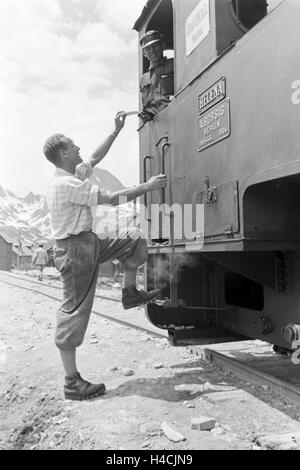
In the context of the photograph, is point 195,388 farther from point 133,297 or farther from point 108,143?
point 108,143

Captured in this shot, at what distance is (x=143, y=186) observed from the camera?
3.60 m

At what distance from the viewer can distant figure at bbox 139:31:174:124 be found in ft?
15.3

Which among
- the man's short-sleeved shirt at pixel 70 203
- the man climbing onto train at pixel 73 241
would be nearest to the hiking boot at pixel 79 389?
the man climbing onto train at pixel 73 241

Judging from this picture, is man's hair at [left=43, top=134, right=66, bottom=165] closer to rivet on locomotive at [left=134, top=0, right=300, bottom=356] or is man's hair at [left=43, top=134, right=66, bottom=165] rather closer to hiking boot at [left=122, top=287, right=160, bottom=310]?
rivet on locomotive at [left=134, top=0, right=300, bottom=356]

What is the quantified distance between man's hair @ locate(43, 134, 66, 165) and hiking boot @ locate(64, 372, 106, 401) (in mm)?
1786

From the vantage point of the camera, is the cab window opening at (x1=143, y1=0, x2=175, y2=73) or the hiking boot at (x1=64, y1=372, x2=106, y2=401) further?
the cab window opening at (x1=143, y1=0, x2=175, y2=73)

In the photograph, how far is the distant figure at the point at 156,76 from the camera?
4.68 metres

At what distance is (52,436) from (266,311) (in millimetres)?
1915

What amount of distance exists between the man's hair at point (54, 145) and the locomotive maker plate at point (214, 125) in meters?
1.10

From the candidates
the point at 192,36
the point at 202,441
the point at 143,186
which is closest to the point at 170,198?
the point at 143,186

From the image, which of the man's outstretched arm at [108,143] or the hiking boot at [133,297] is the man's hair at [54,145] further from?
the hiking boot at [133,297]

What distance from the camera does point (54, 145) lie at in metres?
3.68

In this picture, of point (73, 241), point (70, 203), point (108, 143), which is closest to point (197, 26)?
point (108, 143)

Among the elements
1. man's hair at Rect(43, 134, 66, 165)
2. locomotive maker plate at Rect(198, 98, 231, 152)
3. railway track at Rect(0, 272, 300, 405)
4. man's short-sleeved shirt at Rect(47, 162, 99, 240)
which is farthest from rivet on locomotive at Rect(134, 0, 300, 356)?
man's hair at Rect(43, 134, 66, 165)
